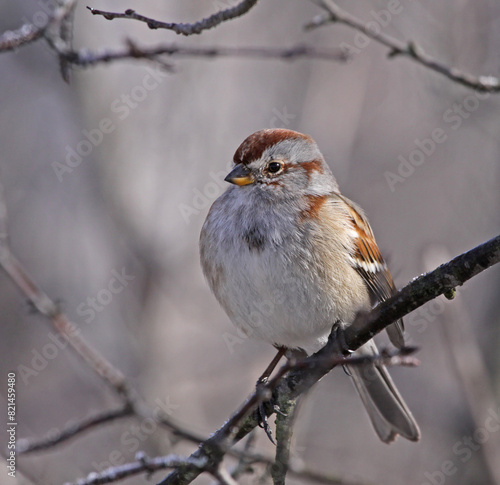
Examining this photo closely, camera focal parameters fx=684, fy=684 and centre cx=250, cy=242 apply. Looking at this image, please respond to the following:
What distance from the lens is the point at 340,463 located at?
6.62 metres

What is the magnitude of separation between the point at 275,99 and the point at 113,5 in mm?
→ 1883

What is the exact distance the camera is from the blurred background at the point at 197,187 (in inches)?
256

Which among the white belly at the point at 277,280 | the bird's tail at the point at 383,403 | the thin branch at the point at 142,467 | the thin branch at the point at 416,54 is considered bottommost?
the thin branch at the point at 142,467

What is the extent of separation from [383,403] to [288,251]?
56.7 inches

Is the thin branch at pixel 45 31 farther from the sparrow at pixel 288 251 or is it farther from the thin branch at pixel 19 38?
the sparrow at pixel 288 251

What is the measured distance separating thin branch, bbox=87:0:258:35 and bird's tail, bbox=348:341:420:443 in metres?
2.23

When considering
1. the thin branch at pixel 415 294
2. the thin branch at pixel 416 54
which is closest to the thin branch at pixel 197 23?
the thin branch at pixel 416 54

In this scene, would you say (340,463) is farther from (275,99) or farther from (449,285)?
(449,285)

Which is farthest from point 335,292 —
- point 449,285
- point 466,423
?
point 466,423

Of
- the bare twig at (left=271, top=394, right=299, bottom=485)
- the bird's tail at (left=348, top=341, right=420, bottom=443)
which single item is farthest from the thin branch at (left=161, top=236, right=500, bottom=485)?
the bird's tail at (left=348, top=341, right=420, bottom=443)

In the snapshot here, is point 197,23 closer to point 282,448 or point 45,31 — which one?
point 45,31

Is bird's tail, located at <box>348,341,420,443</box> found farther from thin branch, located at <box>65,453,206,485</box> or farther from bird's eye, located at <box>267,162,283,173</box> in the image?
thin branch, located at <box>65,453,206,485</box>

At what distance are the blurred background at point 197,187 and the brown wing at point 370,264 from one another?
218cm

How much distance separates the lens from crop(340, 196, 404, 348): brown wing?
4.04 meters
